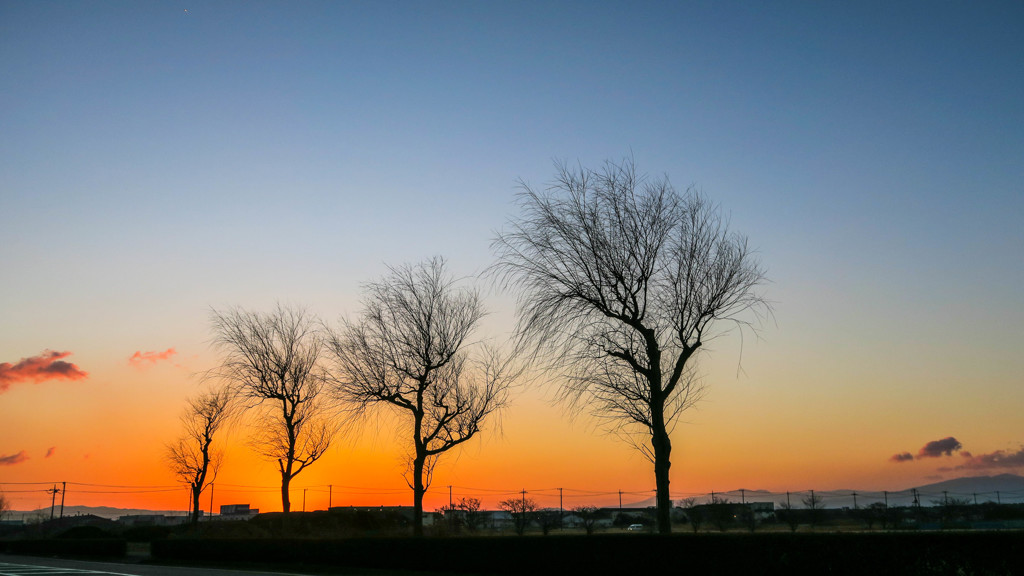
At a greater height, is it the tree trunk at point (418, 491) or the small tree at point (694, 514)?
the tree trunk at point (418, 491)

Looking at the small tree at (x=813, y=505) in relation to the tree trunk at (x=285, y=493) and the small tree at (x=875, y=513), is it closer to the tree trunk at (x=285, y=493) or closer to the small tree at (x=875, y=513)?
the small tree at (x=875, y=513)

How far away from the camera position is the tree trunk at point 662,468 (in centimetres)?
1659

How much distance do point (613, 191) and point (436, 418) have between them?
12.9 metres

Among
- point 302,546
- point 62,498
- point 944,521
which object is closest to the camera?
point 302,546

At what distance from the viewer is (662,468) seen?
54.7ft

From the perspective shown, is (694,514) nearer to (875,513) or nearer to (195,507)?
(875,513)

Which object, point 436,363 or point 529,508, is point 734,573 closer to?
point 436,363

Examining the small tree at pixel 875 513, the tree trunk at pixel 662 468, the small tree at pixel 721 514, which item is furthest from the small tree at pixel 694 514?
the tree trunk at pixel 662 468

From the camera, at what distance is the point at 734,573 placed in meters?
14.0

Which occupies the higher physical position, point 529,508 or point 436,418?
point 436,418

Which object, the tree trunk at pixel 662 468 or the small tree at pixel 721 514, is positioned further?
the small tree at pixel 721 514

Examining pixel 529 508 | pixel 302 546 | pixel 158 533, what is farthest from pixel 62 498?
pixel 302 546

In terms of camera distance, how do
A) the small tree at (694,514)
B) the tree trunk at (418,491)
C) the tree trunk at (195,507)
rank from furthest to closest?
the tree trunk at (195,507)
the small tree at (694,514)
the tree trunk at (418,491)

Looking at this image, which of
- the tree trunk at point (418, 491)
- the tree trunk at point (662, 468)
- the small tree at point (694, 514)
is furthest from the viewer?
the small tree at point (694, 514)
